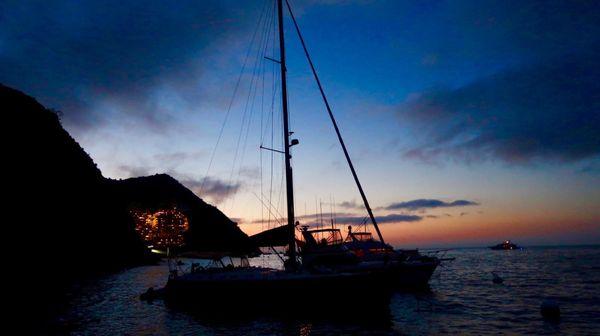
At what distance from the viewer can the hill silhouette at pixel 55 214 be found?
26.3 m

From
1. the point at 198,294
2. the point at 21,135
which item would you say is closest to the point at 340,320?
the point at 198,294

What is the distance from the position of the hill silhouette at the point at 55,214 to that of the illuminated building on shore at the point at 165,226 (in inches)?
54.4

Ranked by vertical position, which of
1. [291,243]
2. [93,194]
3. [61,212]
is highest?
[93,194]

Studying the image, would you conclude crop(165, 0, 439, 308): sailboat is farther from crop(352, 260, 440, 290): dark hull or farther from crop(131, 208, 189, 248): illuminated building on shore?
crop(352, 260, 440, 290): dark hull

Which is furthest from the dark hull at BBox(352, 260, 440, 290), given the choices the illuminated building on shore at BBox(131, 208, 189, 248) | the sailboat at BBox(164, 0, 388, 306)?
the illuminated building on shore at BBox(131, 208, 189, 248)

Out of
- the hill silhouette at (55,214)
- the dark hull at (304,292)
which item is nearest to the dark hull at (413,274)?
the dark hull at (304,292)

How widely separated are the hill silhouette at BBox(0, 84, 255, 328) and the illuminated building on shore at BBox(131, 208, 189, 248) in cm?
138

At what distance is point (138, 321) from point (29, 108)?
48672 millimetres

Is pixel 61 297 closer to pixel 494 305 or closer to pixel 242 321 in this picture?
pixel 242 321

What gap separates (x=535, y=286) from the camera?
3731 centimetres

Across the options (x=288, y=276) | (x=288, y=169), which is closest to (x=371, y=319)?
(x=288, y=276)

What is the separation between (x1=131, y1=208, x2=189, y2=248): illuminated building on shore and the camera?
27.8 m

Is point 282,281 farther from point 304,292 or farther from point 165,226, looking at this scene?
point 165,226

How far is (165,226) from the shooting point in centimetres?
4234
